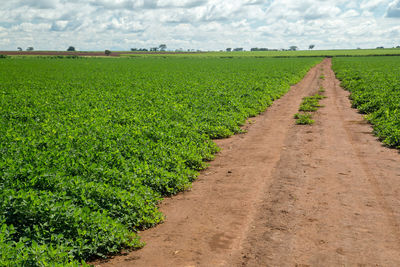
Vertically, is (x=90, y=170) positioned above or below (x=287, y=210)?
above

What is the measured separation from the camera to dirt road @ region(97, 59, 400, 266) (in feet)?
19.5

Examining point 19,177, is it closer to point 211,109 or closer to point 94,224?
point 94,224

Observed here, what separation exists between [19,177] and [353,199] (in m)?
7.05

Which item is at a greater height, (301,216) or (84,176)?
(84,176)

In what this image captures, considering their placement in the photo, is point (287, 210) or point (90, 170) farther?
point (90, 170)

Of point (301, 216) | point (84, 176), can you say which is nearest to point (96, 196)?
point (84, 176)

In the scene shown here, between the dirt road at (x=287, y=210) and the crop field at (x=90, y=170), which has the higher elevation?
the crop field at (x=90, y=170)

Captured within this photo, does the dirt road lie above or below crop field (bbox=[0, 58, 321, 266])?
below

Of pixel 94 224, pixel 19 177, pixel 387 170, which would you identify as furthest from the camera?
pixel 387 170

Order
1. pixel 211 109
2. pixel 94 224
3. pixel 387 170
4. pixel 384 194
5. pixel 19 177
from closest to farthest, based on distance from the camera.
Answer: pixel 94 224 → pixel 19 177 → pixel 384 194 → pixel 387 170 → pixel 211 109

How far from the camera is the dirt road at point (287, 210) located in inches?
233

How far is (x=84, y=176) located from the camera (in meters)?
7.92

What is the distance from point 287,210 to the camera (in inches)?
296

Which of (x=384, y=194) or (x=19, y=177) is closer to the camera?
(x=19, y=177)
